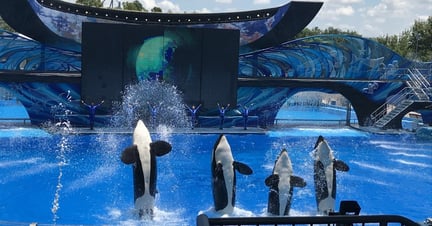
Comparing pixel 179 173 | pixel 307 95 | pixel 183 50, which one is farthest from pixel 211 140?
pixel 307 95

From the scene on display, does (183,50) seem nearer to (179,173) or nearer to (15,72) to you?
(15,72)

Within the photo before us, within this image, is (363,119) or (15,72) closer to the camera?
(15,72)

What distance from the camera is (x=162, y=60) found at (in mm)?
19500

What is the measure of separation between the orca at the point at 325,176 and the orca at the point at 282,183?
0.55 meters

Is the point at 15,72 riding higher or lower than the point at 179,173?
higher

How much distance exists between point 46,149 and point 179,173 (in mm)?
4940

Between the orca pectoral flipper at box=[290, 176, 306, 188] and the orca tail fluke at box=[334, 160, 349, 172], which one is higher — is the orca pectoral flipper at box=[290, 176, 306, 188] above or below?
below

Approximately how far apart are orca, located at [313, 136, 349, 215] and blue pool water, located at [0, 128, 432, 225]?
2.20 ft

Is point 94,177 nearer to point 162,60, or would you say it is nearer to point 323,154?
point 323,154

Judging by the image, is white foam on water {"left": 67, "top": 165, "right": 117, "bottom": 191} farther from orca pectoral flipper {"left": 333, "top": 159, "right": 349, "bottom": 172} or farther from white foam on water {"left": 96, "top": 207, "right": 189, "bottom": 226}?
orca pectoral flipper {"left": 333, "top": 159, "right": 349, "bottom": 172}

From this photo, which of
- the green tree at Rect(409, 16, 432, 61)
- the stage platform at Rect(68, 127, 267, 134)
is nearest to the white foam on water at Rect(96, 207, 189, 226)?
the stage platform at Rect(68, 127, 267, 134)

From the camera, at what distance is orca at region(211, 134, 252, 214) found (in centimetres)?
752

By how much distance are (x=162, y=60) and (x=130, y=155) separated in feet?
40.8

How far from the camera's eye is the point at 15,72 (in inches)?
750
